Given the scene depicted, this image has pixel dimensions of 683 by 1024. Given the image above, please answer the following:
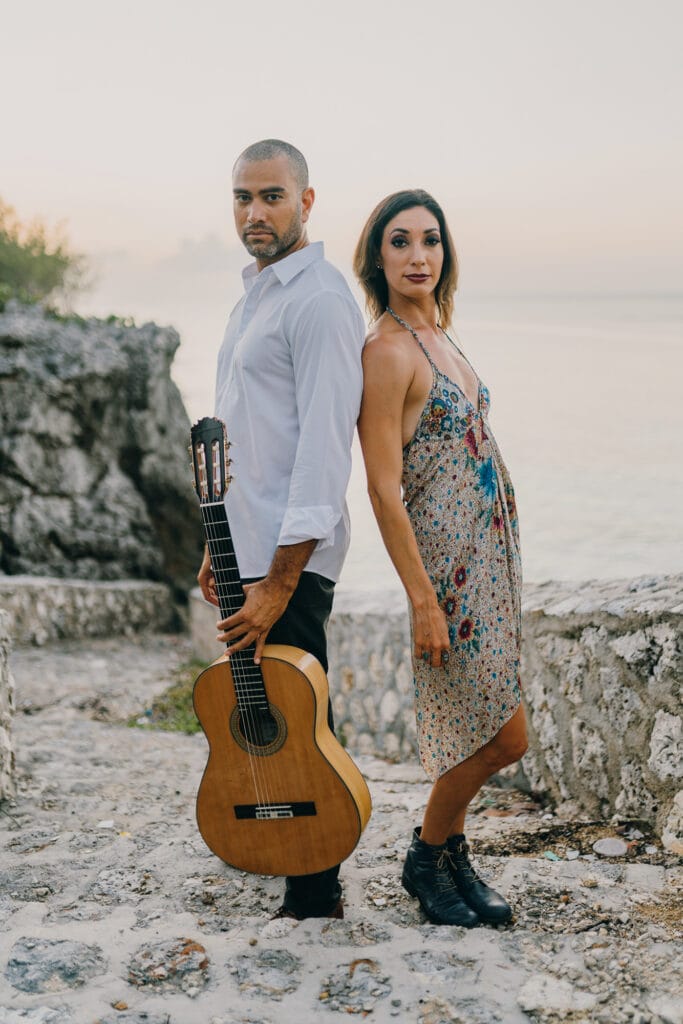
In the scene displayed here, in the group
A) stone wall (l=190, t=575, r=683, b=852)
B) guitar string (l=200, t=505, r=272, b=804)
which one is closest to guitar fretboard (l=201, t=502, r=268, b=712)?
guitar string (l=200, t=505, r=272, b=804)

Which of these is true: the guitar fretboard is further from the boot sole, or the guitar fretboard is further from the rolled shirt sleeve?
the boot sole

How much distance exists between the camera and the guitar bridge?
2496 millimetres

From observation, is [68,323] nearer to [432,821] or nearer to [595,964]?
[432,821]

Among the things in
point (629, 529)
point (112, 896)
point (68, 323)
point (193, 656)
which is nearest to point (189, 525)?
point (193, 656)

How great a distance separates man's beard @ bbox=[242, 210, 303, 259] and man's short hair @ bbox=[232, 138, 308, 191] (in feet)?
0.34

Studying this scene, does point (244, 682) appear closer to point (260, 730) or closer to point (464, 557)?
point (260, 730)

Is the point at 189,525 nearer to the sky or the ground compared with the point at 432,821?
nearer to the sky

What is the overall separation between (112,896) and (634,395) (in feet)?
60.7

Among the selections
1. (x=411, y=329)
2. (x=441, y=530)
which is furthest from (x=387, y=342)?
(x=441, y=530)

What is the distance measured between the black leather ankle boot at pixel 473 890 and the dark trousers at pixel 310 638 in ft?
1.13

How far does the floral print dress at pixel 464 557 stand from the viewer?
2541 mm

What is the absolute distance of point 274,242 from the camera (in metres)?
2.57

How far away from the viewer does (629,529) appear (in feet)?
36.4

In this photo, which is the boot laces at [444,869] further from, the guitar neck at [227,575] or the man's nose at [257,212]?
the man's nose at [257,212]
